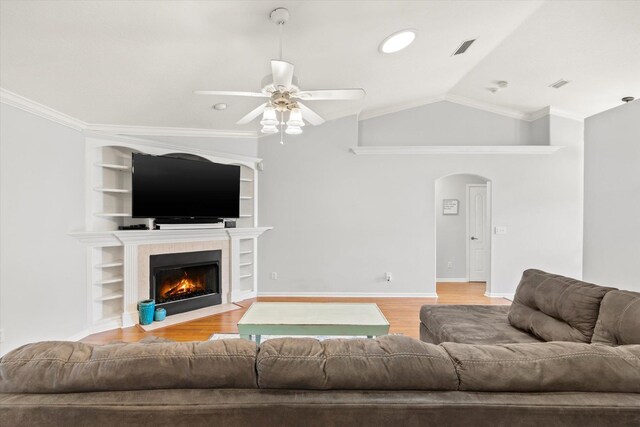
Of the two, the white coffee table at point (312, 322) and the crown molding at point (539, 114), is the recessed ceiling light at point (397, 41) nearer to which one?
the white coffee table at point (312, 322)

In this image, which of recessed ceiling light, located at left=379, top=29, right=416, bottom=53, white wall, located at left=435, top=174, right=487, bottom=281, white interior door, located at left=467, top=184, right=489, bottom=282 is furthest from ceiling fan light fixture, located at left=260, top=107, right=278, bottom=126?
white interior door, located at left=467, top=184, right=489, bottom=282

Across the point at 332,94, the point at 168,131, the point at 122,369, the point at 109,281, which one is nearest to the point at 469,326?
the point at 332,94

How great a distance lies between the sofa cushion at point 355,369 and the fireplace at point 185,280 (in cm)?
375

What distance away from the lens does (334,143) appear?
5504 mm

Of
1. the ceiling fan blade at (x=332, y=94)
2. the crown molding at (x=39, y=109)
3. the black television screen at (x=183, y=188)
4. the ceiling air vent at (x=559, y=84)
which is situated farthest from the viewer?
the ceiling air vent at (x=559, y=84)

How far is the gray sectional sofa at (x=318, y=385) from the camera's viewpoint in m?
0.97

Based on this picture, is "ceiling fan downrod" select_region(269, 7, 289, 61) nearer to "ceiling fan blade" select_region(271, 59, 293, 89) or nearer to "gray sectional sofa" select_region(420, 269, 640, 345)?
"ceiling fan blade" select_region(271, 59, 293, 89)

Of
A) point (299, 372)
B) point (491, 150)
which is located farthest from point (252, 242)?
point (299, 372)

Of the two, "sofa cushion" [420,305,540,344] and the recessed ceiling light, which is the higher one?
the recessed ceiling light

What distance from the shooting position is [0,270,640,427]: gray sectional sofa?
97 cm

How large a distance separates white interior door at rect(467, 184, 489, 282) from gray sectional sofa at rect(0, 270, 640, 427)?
6.15 metres

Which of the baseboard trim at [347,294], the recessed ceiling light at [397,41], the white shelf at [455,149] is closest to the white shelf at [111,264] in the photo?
the baseboard trim at [347,294]

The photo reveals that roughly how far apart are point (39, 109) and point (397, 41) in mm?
3505

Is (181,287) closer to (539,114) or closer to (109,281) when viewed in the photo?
(109,281)
